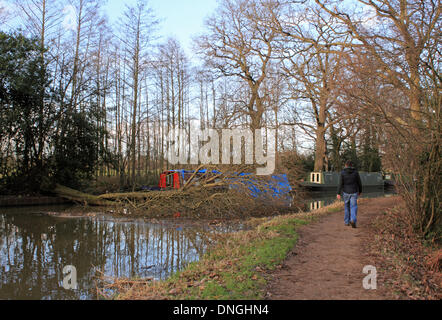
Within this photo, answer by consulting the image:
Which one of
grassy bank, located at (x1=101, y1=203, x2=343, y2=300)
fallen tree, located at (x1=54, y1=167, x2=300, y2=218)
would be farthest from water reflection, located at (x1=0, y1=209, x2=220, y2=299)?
fallen tree, located at (x1=54, y1=167, x2=300, y2=218)

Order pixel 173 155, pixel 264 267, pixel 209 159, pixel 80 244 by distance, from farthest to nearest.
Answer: pixel 173 155 < pixel 209 159 < pixel 80 244 < pixel 264 267

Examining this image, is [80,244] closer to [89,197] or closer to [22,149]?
[89,197]

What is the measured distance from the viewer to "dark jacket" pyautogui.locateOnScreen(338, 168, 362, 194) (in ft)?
28.8

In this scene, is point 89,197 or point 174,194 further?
point 89,197

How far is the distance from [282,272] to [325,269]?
2.30ft

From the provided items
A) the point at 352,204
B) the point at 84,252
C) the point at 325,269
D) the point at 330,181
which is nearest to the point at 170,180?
the point at 84,252

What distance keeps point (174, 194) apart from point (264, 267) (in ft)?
28.6

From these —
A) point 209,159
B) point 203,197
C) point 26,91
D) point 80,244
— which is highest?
point 26,91

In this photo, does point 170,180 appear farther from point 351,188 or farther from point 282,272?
point 282,272

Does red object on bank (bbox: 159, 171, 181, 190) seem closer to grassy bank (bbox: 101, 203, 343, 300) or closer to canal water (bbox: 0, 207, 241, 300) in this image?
canal water (bbox: 0, 207, 241, 300)

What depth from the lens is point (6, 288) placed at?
5.70m

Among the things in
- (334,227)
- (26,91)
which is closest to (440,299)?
(334,227)

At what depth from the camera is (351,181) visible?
8.83 metres

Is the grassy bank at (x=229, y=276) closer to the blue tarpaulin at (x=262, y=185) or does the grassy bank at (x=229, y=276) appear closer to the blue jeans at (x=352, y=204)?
the blue jeans at (x=352, y=204)
